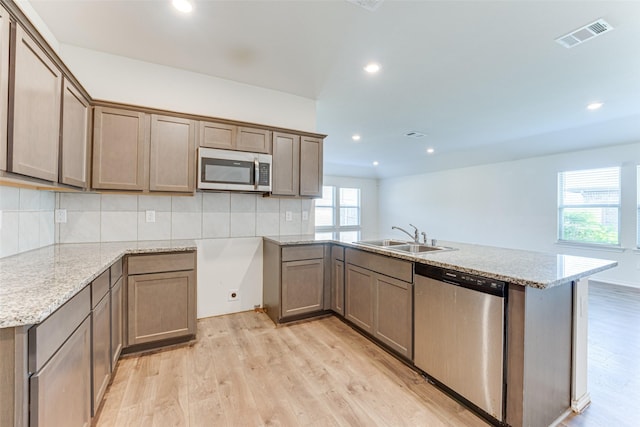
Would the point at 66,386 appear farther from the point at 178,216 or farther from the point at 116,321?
the point at 178,216

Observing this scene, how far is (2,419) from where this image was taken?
0.86 metres

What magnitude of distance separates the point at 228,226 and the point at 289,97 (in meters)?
1.76

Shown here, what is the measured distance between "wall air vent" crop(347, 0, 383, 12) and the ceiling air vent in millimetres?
1552

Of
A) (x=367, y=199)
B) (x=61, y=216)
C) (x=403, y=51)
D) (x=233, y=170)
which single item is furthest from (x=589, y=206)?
(x=61, y=216)

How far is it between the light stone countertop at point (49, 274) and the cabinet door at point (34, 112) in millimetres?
510

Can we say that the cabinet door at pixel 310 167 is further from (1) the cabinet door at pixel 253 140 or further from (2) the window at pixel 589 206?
(2) the window at pixel 589 206

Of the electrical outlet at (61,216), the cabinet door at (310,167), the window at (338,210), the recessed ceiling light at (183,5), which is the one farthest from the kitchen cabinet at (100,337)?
the window at (338,210)

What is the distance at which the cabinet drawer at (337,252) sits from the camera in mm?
3020

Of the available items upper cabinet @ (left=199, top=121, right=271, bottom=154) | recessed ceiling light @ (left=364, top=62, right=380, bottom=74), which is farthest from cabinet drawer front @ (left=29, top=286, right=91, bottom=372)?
recessed ceiling light @ (left=364, top=62, right=380, bottom=74)

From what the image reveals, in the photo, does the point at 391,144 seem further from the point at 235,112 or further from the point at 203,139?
the point at 203,139

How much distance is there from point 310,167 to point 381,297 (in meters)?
1.73

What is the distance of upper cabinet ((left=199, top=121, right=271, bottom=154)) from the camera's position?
282cm

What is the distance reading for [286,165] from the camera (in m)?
3.23

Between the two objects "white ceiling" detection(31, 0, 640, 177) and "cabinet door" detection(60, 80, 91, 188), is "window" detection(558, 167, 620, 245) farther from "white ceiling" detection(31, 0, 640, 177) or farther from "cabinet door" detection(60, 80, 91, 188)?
"cabinet door" detection(60, 80, 91, 188)
